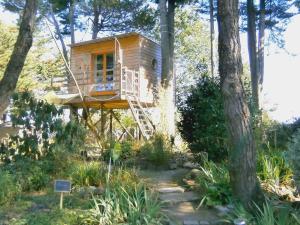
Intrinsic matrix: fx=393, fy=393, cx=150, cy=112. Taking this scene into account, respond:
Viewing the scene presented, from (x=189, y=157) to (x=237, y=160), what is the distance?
4.94 metres

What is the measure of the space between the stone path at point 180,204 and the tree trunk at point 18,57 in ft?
10.3

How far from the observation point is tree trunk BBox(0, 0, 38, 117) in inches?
289

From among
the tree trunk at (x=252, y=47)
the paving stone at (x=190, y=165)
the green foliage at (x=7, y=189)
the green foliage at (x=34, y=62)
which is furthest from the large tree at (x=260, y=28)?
the green foliage at (x=34, y=62)

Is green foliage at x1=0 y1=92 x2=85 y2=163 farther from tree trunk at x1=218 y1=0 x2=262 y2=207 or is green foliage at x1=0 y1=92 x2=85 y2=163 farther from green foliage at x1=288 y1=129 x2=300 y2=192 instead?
green foliage at x1=288 y1=129 x2=300 y2=192

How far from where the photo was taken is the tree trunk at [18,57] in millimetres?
7337

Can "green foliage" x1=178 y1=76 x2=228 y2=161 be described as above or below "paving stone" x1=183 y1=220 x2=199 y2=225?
above

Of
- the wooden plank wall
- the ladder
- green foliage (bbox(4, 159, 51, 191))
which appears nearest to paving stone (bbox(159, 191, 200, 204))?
green foliage (bbox(4, 159, 51, 191))

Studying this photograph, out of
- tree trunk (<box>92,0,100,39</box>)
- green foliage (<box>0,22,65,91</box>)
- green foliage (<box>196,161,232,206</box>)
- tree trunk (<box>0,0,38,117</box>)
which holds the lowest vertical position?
green foliage (<box>196,161,232,206</box>)

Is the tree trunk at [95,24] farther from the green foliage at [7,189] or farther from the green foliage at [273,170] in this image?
the green foliage at [273,170]

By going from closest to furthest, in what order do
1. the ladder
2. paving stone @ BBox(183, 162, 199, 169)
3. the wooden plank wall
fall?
paving stone @ BBox(183, 162, 199, 169), the ladder, the wooden plank wall

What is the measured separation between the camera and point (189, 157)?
10.5m

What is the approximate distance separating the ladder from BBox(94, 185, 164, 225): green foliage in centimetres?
636

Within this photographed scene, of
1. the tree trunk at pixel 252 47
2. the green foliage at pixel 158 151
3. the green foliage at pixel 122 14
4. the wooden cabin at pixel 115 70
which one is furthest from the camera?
the green foliage at pixel 122 14

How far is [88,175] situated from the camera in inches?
292
